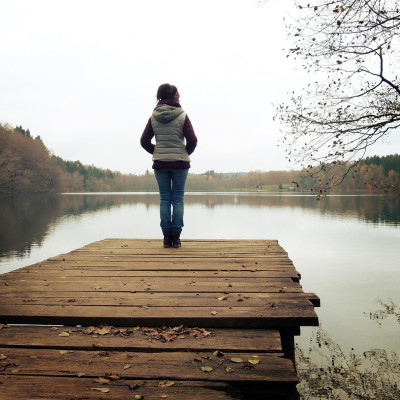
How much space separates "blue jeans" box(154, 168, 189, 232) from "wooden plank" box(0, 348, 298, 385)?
333 cm

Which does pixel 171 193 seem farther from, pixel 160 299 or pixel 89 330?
pixel 89 330

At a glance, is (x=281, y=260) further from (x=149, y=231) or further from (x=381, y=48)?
(x=149, y=231)

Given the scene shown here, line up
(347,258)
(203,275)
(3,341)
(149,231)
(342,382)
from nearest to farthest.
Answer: (3,341) < (203,275) < (342,382) < (347,258) < (149,231)

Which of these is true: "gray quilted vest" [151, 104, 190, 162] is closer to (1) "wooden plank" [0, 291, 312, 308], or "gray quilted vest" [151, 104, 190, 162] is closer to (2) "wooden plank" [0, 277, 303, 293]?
(2) "wooden plank" [0, 277, 303, 293]

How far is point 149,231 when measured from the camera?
23.8 metres

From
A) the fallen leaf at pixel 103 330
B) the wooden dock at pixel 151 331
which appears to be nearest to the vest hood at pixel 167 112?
the wooden dock at pixel 151 331

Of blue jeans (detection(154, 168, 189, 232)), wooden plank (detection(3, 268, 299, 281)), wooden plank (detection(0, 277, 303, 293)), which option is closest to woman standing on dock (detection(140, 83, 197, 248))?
blue jeans (detection(154, 168, 189, 232))

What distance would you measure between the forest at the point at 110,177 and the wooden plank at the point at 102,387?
15.5 feet

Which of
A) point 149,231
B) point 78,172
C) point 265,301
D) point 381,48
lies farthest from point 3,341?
point 78,172

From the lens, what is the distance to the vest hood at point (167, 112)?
4984mm

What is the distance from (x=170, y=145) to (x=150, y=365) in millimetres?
3629

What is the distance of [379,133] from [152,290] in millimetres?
6003

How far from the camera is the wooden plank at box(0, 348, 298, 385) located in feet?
5.62

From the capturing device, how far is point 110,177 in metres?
136
